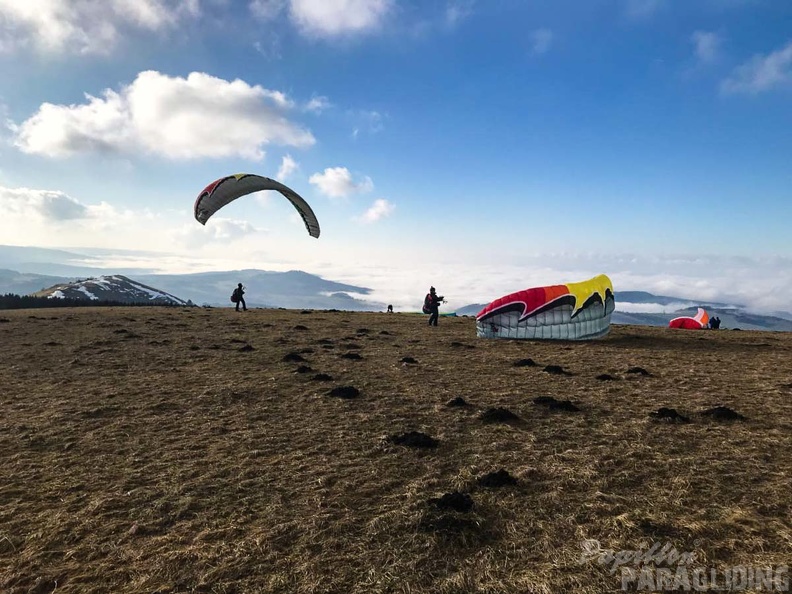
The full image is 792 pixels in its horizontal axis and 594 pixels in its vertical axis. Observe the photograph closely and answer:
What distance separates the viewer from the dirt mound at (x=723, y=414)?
40.9 ft

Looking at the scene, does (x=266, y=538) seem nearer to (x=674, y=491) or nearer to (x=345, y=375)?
(x=674, y=491)

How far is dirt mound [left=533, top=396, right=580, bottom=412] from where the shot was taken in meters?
13.7

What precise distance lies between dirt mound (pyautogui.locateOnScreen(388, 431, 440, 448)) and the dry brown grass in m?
0.28

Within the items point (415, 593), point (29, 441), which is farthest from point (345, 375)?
point (415, 593)

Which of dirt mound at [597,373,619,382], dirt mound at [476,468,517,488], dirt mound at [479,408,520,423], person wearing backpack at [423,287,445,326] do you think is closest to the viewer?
dirt mound at [476,468,517,488]

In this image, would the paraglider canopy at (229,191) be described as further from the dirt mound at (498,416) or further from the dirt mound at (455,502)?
the dirt mound at (455,502)

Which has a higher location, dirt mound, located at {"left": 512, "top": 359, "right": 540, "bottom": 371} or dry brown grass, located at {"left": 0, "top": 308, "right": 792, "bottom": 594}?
dirt mound, located at {"left": 512, "top": 359, "right": 540, "bottom": 371}

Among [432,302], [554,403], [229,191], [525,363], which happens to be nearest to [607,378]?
[525,363]

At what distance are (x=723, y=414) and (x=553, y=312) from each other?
1416 centimetres

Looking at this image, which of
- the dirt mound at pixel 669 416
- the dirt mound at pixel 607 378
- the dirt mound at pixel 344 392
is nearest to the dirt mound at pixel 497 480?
the dirt mound at pixel 669 416

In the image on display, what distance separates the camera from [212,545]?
6.85 meters

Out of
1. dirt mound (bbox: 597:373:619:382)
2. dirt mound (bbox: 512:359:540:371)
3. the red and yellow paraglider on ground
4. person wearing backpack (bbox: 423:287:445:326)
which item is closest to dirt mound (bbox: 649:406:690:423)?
dirt mound (bbox: 597:373:619:382)

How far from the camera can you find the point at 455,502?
26.0ft

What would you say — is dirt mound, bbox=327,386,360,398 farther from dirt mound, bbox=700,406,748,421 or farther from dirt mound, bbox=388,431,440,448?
dirt mound, bbox=700,406,748,421
